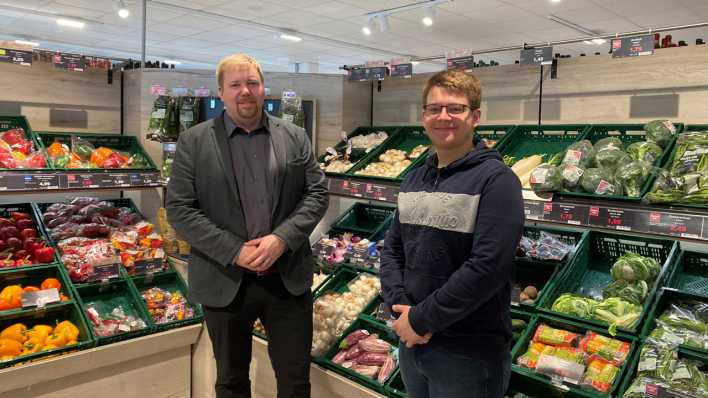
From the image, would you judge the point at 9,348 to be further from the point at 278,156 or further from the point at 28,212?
the point at 278,156

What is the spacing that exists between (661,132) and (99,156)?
10.6 ft

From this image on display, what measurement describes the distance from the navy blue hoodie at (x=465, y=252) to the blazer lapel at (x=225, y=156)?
0.79 metres

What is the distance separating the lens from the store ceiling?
8.66m

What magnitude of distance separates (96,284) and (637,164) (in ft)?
9.28

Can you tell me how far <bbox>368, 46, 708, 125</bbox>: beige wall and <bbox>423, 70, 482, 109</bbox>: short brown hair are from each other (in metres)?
1.65

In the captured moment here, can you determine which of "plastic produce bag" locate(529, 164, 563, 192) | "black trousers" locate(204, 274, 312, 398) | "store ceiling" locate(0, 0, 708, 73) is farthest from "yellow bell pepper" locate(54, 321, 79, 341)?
"store ceiling" locate(0, 0, 708, 73)

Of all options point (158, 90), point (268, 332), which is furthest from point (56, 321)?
point (158, 90)

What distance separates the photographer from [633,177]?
7.16 ft

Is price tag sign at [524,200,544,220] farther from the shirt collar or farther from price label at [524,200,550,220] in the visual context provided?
the shirt collar

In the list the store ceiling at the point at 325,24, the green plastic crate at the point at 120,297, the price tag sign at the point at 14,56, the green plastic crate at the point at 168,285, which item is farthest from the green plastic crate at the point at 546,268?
the store ceiling at the point at 325,24

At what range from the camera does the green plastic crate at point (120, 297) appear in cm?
→ 284

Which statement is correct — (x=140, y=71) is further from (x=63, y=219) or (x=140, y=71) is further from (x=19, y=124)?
(x=63, y=219)

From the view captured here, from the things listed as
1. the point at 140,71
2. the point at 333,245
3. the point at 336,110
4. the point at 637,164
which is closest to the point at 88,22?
the point at 140,71

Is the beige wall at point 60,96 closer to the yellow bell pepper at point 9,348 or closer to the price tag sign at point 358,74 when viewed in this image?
the yellow bell pepper at point 9,348
